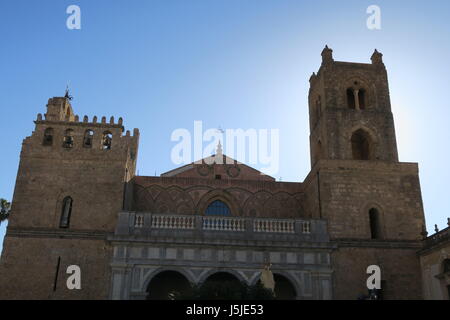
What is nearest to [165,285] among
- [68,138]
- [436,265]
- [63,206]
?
[63,206]

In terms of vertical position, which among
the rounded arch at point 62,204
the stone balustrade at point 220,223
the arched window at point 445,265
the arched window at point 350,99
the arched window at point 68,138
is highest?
the arched window at point 350,99

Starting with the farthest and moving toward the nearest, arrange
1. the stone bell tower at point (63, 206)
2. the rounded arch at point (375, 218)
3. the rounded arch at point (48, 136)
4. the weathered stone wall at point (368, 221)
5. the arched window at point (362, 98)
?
the arched window at point (362, 98)
the rounded arch at point (48, 136)
the rounded arch at point (375, 218)
the weathered stone wall at point (368, 221)
the stone bell tower at point (63, 206)

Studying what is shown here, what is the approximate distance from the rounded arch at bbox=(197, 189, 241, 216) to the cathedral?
0.08 metres

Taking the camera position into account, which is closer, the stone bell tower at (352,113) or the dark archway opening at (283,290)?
the dark archway opening at (283,290)

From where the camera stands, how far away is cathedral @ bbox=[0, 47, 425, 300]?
66.2ft

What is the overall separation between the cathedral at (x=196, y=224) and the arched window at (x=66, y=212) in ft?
0.15

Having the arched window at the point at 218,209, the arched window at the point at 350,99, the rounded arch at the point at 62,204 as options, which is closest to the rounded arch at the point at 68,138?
the rounded arch at the point at 62,204

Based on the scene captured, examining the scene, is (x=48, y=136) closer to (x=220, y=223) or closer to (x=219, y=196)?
(x=219, y=196)

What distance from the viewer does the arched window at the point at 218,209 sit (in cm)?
2556

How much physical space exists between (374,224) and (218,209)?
26.0ft

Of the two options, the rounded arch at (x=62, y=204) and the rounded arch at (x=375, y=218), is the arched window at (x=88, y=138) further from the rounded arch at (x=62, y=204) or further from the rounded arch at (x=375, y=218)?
the rounded arch at (x=375, y=218)

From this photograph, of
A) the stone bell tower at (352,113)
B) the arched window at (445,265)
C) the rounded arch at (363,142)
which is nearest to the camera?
the arched window at (445,265)

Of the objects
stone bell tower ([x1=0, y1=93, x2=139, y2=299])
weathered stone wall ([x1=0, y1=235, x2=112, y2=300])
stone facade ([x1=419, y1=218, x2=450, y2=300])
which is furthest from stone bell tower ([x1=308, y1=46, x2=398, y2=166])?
weathered stone wall ([x1=0, y1=235, x2=112, y2=300])

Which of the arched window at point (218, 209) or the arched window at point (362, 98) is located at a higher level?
the arched window at point (362, 98)
